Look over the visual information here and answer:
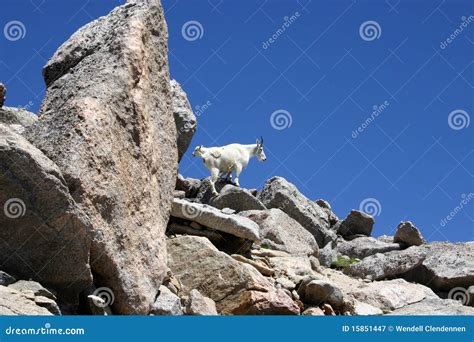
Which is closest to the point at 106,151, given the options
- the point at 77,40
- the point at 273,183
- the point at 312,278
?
the point at 77,40

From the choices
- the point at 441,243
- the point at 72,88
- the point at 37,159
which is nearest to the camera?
the point at 37,159

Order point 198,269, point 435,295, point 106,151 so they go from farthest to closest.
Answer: point 435,295
point 198,269
point 106,151


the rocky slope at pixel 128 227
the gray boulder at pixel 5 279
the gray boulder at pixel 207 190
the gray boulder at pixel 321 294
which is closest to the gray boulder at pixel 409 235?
the rocky slope at pixel 128 227

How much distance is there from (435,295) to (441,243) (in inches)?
220

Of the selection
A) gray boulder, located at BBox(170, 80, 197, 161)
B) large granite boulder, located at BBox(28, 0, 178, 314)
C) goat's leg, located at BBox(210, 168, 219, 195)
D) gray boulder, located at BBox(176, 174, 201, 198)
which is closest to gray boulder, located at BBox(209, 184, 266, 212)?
goat's leg, located at BBox(210, 168, 219, 195)

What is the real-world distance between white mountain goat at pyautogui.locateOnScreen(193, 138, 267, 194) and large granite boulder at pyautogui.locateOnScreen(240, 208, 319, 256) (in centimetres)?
533

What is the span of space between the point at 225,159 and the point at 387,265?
33.6 feet

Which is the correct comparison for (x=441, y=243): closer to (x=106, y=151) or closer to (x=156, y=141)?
(x=156, y=141)

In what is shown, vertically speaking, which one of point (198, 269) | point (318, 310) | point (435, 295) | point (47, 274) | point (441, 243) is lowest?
point (47, 274)

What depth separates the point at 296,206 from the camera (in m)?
27.3

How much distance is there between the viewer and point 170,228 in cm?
1850

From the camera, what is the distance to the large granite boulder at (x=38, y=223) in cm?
1134

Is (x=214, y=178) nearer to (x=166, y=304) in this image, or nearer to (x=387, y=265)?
(x=387, y=265)

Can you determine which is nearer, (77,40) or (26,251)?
(26,251)
